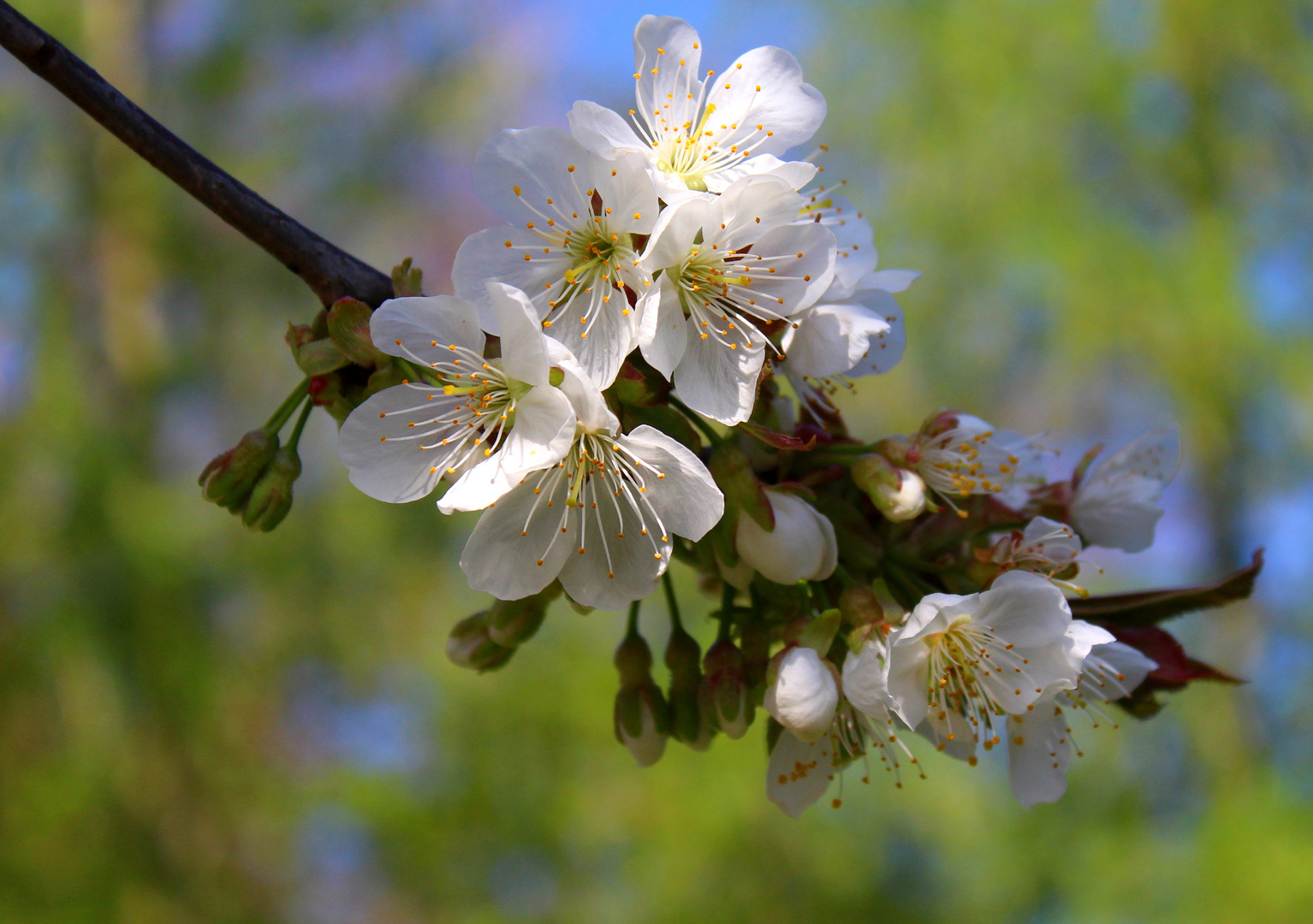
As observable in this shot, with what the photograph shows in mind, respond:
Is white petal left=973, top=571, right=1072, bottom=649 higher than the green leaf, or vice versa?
the green leaf

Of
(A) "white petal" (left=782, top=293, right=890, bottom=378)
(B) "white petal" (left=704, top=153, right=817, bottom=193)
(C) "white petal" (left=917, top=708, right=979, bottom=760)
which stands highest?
(B) "white petal" (left=704, top=153, right=817, bottom=193)

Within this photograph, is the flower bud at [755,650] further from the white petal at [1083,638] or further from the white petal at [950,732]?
the white petal at [1083,638]

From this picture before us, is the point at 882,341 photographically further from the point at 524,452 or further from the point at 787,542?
the point at 524,452

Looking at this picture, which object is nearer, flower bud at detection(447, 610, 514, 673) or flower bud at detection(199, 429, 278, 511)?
flower bud at detection(199, 429, 278, 511)

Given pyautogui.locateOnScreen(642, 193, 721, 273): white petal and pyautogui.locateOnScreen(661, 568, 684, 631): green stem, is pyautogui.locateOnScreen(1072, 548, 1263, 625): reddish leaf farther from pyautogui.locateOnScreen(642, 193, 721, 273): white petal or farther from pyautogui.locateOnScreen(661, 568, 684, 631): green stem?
pyautogui.locateOnScreen(642, 193, 721, 273): white petal

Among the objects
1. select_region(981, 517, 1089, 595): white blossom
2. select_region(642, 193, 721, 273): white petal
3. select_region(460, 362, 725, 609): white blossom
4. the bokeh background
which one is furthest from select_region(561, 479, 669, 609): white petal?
the bokeh background

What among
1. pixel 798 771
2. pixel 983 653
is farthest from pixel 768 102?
pixel 798 771

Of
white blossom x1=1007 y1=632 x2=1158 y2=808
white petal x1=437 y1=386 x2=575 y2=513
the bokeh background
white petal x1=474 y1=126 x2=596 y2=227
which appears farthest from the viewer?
the bokeh background
